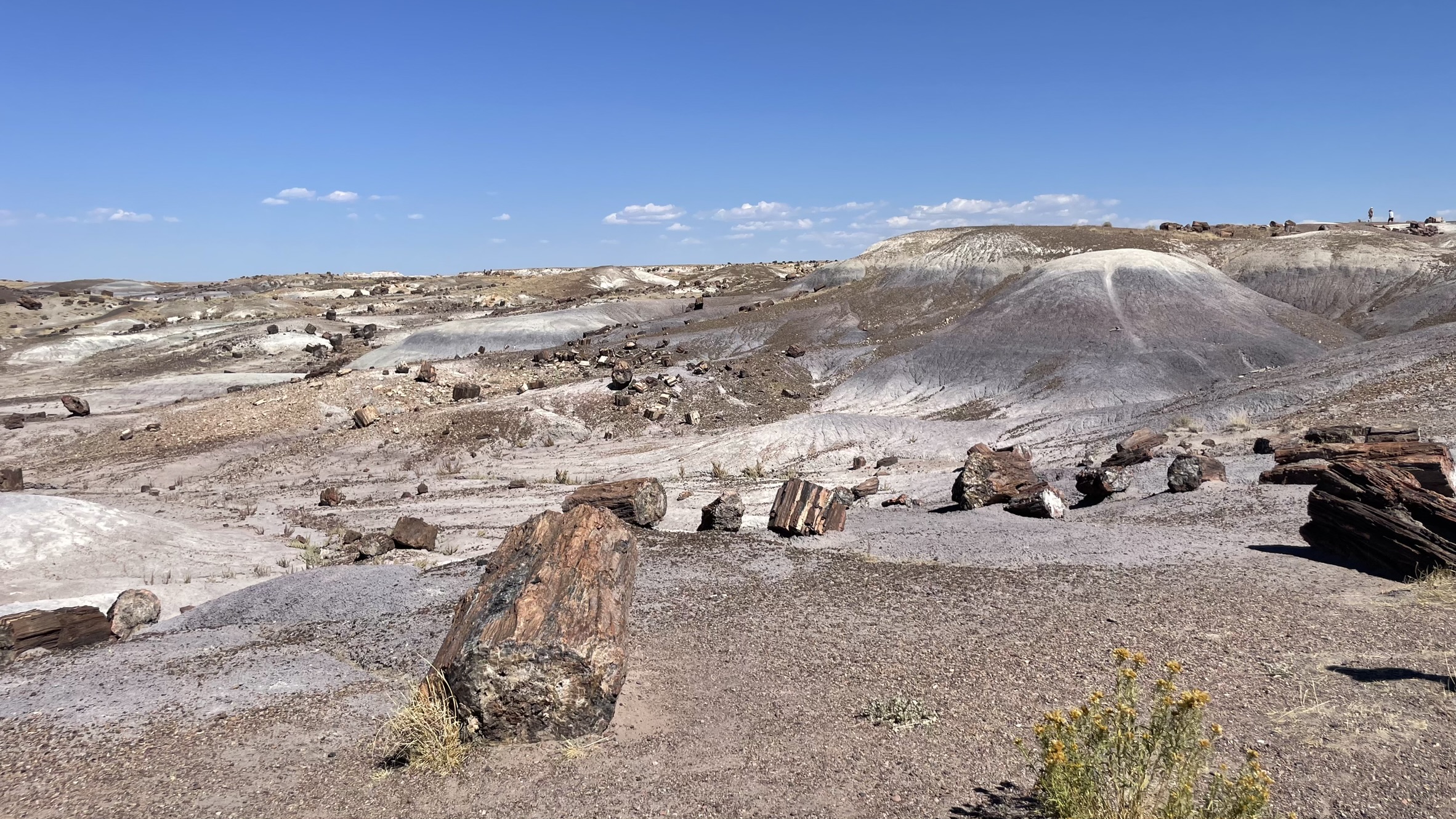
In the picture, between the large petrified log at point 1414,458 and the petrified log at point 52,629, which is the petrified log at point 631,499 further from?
the large petrified log at point 1414,458

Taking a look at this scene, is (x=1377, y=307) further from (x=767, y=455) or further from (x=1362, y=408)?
(x=767, y=455)

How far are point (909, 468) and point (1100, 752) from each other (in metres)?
18.0

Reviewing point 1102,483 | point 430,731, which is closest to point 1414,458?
point 1102,483

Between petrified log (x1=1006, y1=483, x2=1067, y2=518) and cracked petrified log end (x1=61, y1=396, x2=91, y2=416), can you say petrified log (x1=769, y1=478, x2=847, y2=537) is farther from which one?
cracked petrified log end (x1=61, y1=396, x2=91, y2=416)

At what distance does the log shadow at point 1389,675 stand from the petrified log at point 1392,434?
29.2ft

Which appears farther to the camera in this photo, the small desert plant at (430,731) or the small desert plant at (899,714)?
the small desert plant at (899,714)

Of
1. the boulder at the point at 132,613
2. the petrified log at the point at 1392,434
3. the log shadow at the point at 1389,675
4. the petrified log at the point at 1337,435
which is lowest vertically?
the boulder at the point at 132,613

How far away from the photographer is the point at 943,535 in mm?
13367

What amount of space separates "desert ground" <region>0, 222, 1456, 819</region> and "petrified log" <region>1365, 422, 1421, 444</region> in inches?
26.1

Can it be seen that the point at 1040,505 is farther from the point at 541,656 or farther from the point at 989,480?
the point at 541,656

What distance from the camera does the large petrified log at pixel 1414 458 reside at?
1231 cm

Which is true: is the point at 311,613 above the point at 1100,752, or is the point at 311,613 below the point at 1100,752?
below

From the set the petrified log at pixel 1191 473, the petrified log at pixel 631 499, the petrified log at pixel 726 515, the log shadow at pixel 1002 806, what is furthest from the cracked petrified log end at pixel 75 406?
the log shadow at pixel 1002 806

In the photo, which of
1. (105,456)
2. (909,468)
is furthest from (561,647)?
(105,456)
